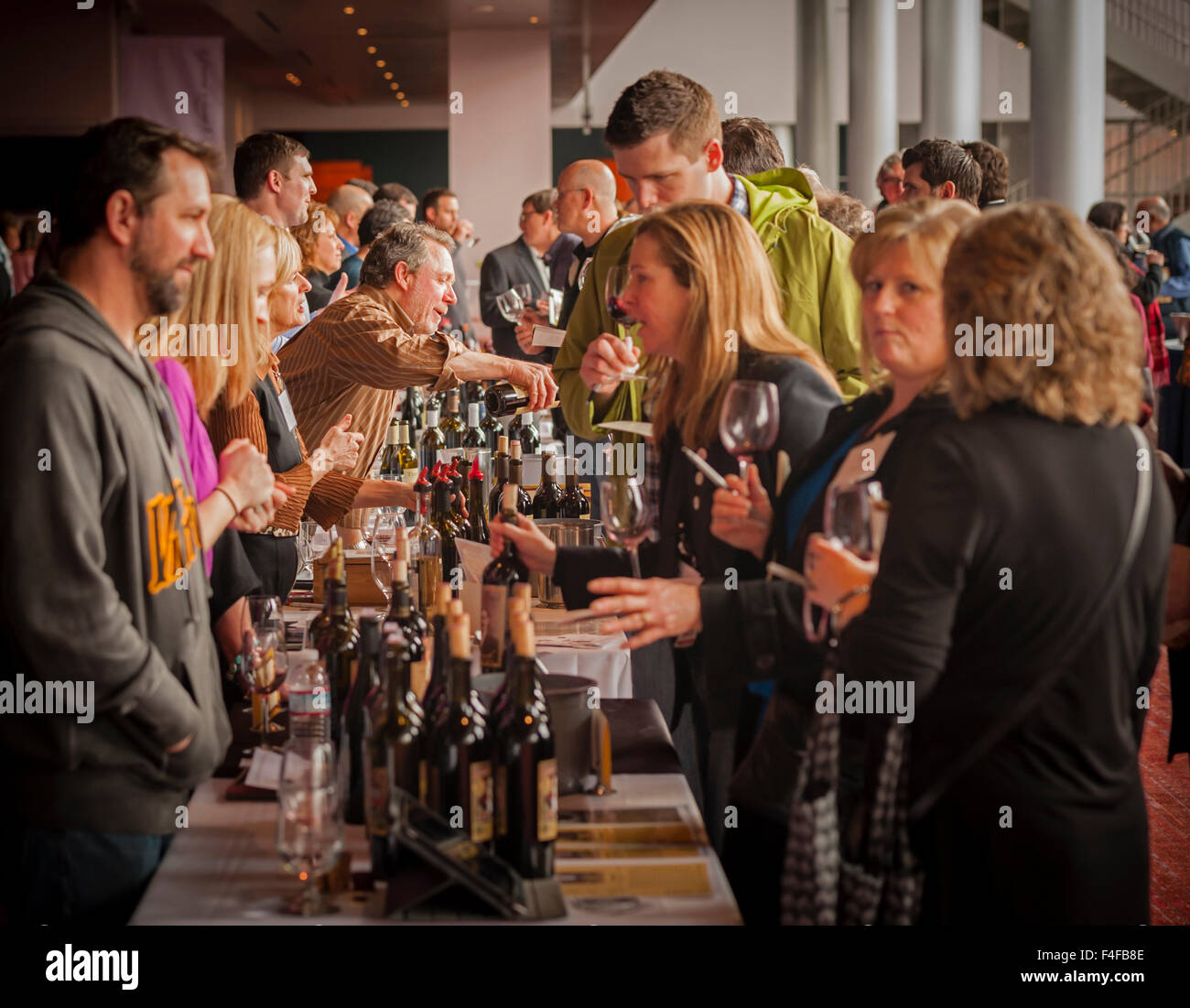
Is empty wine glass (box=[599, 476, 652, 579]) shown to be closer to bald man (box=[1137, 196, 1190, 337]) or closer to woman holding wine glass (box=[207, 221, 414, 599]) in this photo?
woman holding wine glass (box=[207, 221, 414, 599])

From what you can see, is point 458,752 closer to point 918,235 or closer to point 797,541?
point 797,541

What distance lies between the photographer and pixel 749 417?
204 centimetres

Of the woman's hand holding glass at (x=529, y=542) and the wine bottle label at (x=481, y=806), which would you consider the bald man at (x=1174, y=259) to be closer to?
the woman's hand holding glass at (x=529, y=542)

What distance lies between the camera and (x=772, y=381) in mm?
2195

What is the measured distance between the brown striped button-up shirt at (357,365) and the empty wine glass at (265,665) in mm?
1593

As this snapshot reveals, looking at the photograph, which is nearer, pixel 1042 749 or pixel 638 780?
pixel 1042 749

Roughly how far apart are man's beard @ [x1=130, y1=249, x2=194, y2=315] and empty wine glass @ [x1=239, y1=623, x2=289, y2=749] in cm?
61

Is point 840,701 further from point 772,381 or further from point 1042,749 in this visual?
point 772,381

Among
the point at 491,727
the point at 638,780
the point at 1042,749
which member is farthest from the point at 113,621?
the point at 1042,749

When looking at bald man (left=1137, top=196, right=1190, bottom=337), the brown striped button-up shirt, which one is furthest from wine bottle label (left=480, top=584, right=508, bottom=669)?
bald man (left=1137, top=196, right=1190, bottom=337)

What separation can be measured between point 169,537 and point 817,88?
13.3m

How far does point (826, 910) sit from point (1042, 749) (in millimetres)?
321
